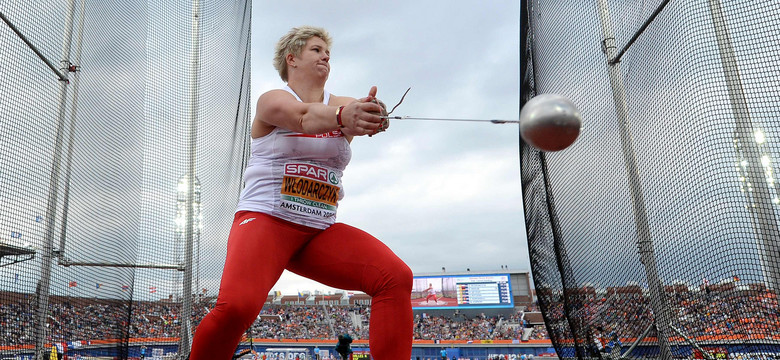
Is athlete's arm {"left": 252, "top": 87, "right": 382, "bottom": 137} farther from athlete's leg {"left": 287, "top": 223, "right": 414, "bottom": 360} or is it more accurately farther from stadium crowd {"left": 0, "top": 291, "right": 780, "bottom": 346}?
stadium crowd {"left": 0, "top": 291, "right": 780, "bottom": 346}

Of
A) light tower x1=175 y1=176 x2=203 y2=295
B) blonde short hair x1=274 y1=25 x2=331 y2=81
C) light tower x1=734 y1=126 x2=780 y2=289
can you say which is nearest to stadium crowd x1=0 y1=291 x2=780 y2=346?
light tower x1=734 y1=126 x2=780 y2=289

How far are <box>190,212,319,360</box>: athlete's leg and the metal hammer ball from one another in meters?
Answer: 1.00

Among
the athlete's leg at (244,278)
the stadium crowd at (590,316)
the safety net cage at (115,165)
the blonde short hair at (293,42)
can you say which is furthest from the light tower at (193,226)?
the athlete's leg at (244,278)

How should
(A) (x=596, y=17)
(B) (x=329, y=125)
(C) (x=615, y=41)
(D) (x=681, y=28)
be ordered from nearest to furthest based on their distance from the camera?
(B) (x=329, y=125) → (D) (x=681, y=28) → (C) (x=615, y=41) → (A) (x=596, y=17)

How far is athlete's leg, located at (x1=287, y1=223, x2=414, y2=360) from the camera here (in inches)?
69.7

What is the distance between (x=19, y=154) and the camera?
8.75 feet

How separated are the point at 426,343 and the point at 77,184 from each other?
23738 mm

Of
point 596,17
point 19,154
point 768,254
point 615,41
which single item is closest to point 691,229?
point 768,254

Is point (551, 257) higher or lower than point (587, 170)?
lower

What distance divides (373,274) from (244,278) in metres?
0.47

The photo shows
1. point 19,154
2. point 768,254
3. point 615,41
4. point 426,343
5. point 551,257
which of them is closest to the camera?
point 768,254

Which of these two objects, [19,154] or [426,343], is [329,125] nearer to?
[19,154]

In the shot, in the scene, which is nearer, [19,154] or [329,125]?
[329,125]

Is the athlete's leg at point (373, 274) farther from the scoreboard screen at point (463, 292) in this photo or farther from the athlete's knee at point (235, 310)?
the scoreboard screen at point (463, 292)
